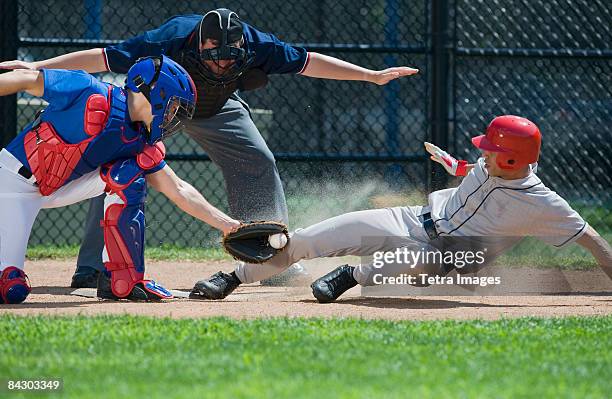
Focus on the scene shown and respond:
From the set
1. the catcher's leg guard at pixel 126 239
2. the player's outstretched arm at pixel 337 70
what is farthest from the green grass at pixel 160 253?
the catcher's leg guard at pixel 126 239

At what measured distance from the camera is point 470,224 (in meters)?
5.50

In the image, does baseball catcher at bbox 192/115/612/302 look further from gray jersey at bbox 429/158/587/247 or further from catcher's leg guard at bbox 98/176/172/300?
catcher's leg guard at bbox 98/176/172/300

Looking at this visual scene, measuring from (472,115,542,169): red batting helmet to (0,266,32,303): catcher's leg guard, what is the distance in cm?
241

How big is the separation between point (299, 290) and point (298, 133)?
4.13m

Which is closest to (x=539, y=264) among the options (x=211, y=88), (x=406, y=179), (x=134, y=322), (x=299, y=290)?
(x=406, y=179)

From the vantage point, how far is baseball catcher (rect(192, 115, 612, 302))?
538 centimetres

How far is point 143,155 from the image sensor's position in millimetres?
5281

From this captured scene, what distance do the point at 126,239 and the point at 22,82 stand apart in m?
0.92

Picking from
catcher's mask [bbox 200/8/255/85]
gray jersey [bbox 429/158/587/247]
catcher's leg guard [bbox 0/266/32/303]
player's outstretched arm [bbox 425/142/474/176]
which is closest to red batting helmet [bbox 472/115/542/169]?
gray jersey [bbox 429/158/587/247]

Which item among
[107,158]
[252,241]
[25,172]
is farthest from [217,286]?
[25,172]

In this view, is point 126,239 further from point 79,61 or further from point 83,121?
point 79,61

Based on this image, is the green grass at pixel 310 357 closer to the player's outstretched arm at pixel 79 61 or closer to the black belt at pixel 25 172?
the black belt at pixel 25 172

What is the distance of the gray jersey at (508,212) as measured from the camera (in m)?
5.39

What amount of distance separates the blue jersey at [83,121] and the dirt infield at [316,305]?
0.74 metres
